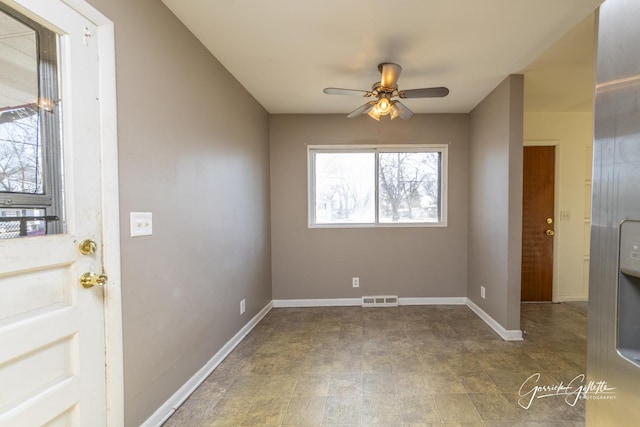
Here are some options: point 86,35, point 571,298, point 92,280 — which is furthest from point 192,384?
point 571,298

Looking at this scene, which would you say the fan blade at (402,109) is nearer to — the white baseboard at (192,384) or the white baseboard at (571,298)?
the white baseboard at (192,384)

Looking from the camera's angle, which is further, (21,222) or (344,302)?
(344,302)

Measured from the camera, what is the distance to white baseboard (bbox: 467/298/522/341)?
2.67 metres

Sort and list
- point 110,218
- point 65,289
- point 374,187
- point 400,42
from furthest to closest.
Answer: point 374,187 < point 400,42 < point 110,218 < point 65,289

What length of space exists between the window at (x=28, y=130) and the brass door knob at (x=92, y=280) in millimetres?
227

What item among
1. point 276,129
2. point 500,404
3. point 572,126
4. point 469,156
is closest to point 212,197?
point 276,129

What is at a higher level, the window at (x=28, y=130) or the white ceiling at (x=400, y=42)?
the white ceiling at (x=400, y=42)

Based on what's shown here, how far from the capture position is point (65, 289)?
1.14 meters

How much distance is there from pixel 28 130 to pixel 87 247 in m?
0.49

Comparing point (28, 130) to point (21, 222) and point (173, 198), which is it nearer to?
point (21, 222)

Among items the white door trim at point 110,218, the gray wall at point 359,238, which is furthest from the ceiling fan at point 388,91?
the white door trim at point 110,218

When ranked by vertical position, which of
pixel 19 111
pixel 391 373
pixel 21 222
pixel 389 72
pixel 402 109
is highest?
pixel 389 72

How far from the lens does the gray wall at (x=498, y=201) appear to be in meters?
2.63

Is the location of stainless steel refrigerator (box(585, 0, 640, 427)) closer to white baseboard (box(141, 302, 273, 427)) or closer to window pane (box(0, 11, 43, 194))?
window pane (box(0, 11, 43, 194))
